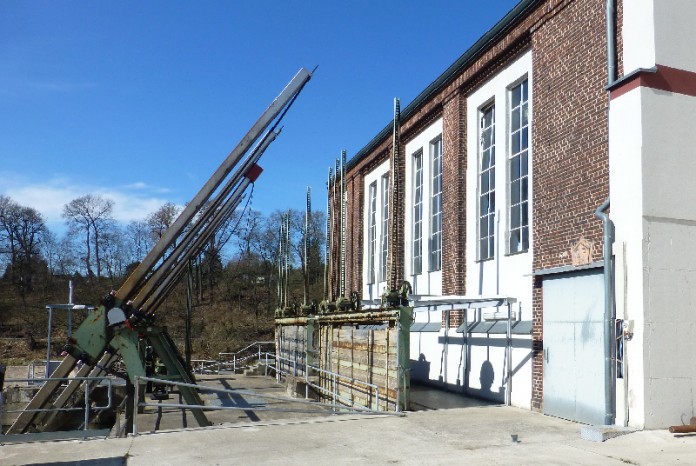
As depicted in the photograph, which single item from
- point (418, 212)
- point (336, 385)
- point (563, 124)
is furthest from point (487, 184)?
point (336, 385)

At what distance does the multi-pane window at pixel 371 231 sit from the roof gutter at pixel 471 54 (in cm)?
358

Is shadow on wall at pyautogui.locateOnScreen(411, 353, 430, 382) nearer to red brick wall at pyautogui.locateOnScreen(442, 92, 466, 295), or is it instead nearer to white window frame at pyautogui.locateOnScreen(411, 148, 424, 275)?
red brick wall at pyautogui.locateOnScreen(442, 92, 466, 295)

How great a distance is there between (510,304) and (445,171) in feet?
18.6

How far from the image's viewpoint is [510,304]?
569 inches

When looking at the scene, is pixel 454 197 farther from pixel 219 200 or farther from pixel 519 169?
pixel 219 200

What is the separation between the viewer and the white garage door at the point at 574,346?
11086 millimetres

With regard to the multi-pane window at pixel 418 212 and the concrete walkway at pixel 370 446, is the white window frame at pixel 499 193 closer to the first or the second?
the concrete walkway at pixel 370 446

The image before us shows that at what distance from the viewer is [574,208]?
479 inches

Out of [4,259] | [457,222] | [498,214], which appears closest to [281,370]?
[457,222]

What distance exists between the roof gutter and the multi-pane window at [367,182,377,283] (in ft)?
11.8

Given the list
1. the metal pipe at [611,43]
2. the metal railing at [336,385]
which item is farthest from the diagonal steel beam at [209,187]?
the metal pipe at [611,43]

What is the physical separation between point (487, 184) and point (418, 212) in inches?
220

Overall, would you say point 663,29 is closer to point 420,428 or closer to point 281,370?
point 420,428

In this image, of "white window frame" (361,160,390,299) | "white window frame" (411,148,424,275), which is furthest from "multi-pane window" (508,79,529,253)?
"white window frame" (361,160,390,299)
